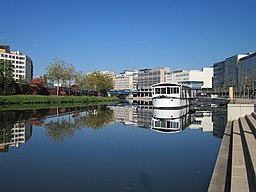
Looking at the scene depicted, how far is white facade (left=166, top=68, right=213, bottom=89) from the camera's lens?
163875 millimetres

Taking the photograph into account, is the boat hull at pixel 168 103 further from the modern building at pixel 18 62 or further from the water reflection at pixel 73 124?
the modern building at pixel 18 62

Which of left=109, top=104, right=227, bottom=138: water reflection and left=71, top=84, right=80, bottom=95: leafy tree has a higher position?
left=71, top=84, right=80, bottom=95: leafy tree

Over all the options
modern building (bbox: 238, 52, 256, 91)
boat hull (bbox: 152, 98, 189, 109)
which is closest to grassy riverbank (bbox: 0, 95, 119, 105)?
boat hull (bbox: 152, 98, 189, 109)

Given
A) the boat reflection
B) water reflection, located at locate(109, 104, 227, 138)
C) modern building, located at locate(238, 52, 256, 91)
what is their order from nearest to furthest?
the boat reflection
water reflection, located at locate(109, 104, 227, 138)
modern building, located at locate(238, 52, 256, 91)

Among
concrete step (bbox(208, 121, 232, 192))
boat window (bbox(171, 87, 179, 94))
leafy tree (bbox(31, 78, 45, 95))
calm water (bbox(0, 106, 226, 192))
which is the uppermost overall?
leafy tree (bbox(31, 78, 45, 95))

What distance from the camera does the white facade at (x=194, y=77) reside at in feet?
538

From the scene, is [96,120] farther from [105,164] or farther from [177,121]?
[105,164]

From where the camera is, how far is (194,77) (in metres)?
165

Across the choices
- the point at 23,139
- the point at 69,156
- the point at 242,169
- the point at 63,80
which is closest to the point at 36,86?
the point at 63,80

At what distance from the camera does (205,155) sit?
11938mm

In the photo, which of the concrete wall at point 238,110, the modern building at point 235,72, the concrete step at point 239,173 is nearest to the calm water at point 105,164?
the concrete step at point 239,173

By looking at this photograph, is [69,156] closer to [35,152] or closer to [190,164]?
[35,152]

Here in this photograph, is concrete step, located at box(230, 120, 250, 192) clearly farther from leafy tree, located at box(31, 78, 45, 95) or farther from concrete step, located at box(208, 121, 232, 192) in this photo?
leafy tree, located at box(31, 78, 45, 95)

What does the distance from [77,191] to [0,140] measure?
9.28 metres
